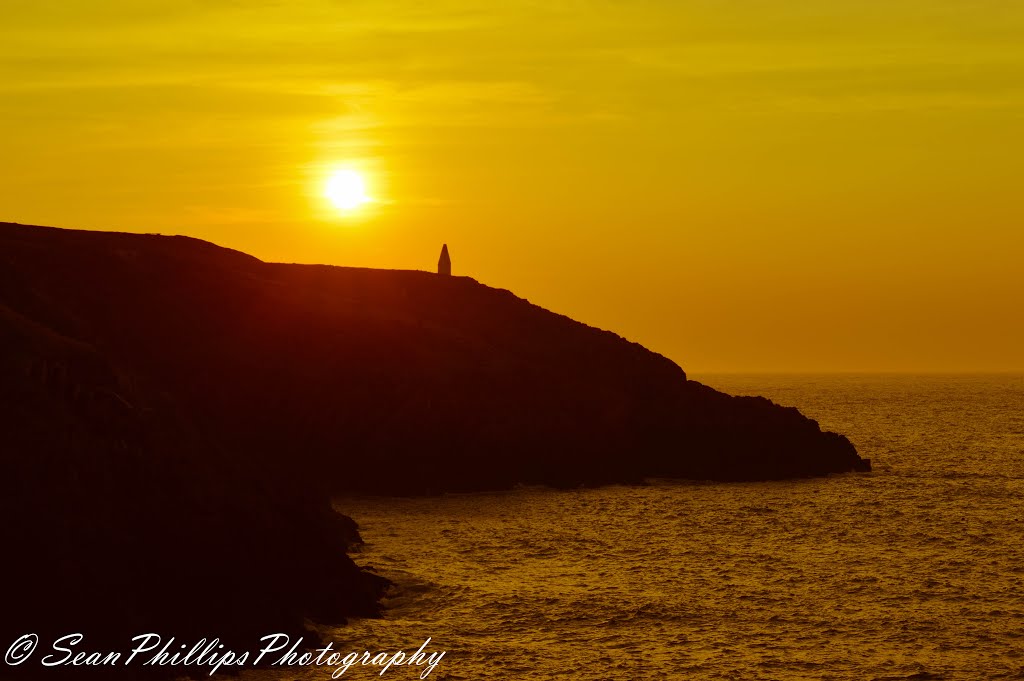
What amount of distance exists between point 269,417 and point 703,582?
36239mm

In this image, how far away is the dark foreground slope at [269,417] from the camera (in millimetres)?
36969

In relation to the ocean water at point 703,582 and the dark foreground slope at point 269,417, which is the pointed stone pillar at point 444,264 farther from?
the ocean water at point 703,582

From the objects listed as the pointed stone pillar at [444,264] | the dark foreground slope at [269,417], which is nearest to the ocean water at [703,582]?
the dark foreground slope at [269,417]

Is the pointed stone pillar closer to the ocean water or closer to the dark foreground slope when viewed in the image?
the dark foreground slope

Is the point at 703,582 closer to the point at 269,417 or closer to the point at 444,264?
the point at 269,417

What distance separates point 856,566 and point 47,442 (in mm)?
34683

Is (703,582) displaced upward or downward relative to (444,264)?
downward

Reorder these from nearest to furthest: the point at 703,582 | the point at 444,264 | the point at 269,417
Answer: the point at 703,582 → the point at 269,417 → the point at 444,264

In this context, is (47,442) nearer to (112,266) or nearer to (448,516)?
(448,516)

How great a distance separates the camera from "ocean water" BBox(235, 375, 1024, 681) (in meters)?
39.0

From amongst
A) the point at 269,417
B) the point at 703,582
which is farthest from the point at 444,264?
the point at 703,582

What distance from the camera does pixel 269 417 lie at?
79062mm

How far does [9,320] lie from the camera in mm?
42375

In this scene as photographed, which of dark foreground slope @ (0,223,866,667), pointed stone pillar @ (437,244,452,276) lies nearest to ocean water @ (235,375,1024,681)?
dark foreground slope @ (0,223,866,667)
